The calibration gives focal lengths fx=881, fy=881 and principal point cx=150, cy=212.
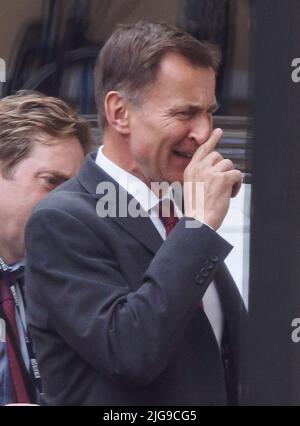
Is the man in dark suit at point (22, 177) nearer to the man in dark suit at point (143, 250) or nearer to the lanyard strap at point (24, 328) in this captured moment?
the lanyard strap at point (24, 328)

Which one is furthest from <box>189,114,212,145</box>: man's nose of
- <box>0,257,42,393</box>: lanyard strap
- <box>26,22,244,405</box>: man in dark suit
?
<box>0,257,42,393</box>: lanyard strap

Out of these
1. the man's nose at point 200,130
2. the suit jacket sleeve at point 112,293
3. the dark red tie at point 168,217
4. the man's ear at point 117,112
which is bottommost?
the suit jacket sleeve at point 112,293

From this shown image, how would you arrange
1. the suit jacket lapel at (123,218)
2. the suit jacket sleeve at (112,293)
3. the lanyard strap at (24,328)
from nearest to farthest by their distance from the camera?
the suit jacket sleeve at (112,293) → the suit jacket lapel at (123,218) → the lanyard strap at (24,328)

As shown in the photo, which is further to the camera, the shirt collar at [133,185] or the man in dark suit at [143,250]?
the shirt collar at [133,185]

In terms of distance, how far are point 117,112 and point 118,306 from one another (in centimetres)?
47

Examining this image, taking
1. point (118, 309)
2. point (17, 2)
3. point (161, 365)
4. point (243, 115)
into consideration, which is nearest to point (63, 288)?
point (118, 309)

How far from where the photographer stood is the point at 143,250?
1.92m

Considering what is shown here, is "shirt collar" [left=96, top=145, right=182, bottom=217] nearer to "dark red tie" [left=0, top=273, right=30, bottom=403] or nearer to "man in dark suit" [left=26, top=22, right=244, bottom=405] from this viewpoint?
"man in dark suit" [left=26, top=22, right=244, bottom=405]

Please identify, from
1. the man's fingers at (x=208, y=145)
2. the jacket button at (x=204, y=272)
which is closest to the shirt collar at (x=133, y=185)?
the man's fingers at (x=208, y=145)

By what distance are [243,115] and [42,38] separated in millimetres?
514

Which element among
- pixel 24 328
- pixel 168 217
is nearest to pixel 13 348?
pixel 24 328

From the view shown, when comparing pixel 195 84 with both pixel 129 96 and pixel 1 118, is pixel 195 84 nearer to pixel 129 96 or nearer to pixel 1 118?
pixel 129 96

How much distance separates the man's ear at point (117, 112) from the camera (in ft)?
6.51

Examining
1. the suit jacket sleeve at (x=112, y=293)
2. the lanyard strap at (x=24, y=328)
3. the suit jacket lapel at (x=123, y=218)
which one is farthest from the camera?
the lanyard strap at (x=24, y=328)
